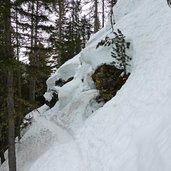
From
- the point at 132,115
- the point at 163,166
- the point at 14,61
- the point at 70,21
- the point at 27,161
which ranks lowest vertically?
the point at 27,161

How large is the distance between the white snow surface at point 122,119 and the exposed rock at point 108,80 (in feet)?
1.49

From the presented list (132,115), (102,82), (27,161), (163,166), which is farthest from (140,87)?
(27,161)

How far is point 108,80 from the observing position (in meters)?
14.3

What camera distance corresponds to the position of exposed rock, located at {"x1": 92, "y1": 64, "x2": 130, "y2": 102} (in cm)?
1384

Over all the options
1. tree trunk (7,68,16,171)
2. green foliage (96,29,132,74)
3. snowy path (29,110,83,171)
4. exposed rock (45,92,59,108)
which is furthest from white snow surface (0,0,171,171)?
exposed rock (45,92,59,108)

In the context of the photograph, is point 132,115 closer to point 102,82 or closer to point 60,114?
point 102,82

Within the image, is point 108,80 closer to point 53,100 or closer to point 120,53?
point 120,53

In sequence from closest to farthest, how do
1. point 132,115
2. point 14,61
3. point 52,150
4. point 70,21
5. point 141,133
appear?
point 141,133 → point 132,115 → point 14,61 → point 52,150 → point 70,21

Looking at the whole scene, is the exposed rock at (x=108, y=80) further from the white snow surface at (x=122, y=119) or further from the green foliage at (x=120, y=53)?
the white snow surface at (x=122, y=119)

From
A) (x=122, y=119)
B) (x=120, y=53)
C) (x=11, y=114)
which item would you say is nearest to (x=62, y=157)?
(x=11, y=114)

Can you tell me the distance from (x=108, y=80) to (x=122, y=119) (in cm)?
457

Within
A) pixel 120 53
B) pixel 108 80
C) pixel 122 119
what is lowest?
pixel 122 119

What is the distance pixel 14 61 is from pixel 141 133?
17.8 ft

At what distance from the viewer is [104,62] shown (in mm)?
14883
